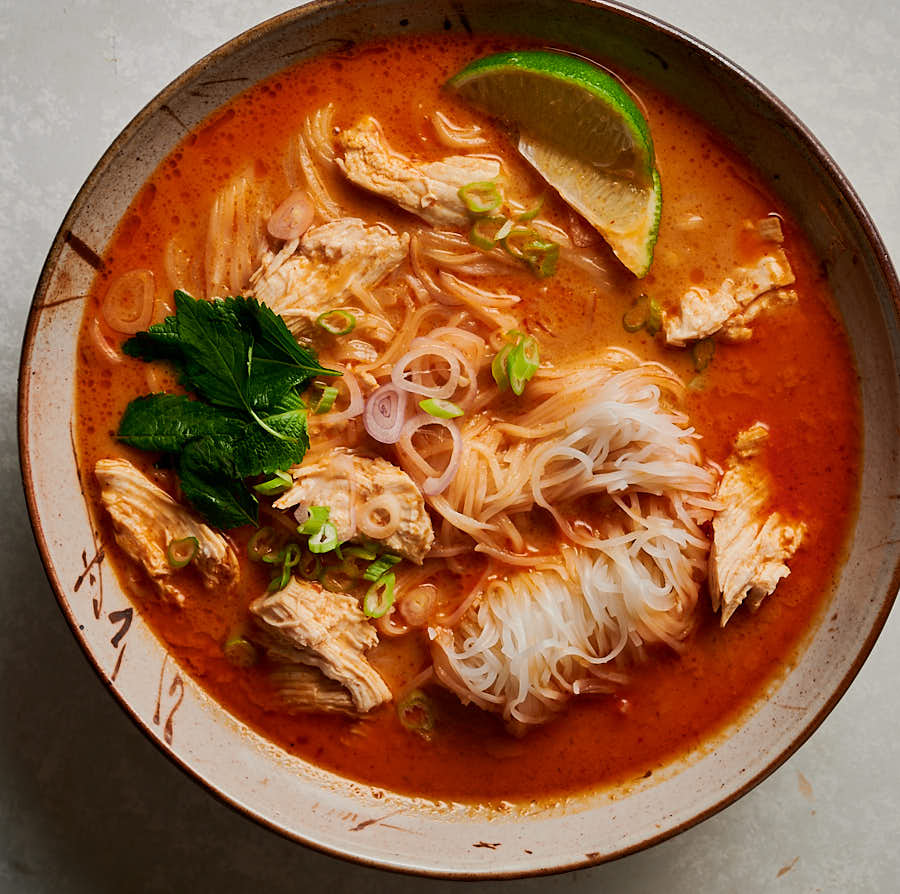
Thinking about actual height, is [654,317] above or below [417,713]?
above

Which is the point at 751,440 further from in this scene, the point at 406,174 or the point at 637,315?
the point at 406,174

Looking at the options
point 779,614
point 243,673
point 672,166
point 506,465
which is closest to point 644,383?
point 506,465

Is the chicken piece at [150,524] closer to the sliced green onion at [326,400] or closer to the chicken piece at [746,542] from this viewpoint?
the sliced green onion at [326,400]

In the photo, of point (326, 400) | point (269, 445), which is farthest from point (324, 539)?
point (326, 400)

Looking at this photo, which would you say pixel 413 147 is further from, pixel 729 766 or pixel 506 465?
pixel 729 766

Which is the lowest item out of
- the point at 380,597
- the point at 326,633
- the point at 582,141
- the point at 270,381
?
the point at 326,633

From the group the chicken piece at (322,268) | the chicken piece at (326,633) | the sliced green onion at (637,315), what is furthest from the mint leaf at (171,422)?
the sliced green onion at (637,315)

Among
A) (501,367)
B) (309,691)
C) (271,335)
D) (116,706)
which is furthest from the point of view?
(116,706)

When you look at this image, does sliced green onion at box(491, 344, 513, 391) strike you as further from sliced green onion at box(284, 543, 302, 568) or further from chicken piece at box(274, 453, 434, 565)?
sliced green onion at box(284, 543, 302, 568)
